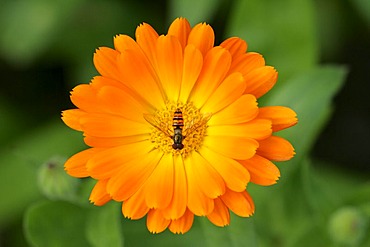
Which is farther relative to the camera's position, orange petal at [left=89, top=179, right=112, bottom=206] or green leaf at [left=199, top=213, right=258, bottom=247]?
green leaf at [left=199, top=213, right=258, bottom=247]

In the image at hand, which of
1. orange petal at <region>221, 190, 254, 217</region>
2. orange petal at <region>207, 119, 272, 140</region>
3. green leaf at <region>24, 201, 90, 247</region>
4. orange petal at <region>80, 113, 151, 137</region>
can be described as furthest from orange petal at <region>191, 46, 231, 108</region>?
green leaf at <region>24, 201, 90, 247</region>

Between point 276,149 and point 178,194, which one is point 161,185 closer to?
point 178,194

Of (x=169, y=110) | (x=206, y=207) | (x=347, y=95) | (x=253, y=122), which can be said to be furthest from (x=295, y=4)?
(x=206, y=207)

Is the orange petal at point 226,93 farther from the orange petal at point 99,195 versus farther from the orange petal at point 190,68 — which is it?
the orange petal at point 99,195

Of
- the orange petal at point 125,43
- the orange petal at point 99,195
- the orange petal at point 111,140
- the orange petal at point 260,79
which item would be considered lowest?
the orange petal at point 99,195

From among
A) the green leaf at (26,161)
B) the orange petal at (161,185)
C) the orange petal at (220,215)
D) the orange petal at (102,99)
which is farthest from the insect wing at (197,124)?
the green leaf at (26,161)

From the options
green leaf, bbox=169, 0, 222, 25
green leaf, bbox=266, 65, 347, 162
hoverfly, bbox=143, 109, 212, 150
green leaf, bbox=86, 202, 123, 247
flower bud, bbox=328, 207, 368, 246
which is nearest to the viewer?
hoverfly, bbox=143, 109, 212, 150

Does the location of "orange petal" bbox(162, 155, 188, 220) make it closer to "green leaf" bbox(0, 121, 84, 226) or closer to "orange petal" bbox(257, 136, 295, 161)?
"orange petal" bbox(257, 136, 295, 161)
